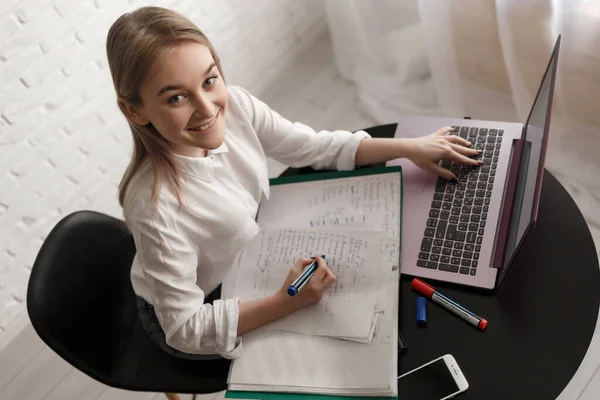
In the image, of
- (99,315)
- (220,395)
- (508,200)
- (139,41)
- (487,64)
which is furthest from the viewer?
(487,64)

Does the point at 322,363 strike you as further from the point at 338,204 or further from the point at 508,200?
the point at 508,200

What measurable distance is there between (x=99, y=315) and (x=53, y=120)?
74 cm

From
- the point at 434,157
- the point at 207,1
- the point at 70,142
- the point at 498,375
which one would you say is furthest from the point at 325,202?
the point at 207,1

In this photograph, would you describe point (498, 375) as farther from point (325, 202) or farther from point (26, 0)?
point (26, 0)

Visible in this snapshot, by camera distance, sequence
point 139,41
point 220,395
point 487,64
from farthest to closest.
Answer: point 487,64, point 220,395, point 139,41

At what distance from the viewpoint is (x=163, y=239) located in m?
0.94

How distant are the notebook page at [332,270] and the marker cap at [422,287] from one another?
0.07 metres

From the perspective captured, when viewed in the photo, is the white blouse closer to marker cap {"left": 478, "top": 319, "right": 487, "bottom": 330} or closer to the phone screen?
the phone screen

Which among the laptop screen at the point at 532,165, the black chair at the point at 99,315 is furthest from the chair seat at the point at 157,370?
the laptop screen at the point at 532,165

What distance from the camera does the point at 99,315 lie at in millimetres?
1166

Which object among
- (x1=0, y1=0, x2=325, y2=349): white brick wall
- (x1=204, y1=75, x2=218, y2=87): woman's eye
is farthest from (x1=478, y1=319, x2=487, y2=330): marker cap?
(x1=0, y1=0, x2=325, y2=349): white brick wall

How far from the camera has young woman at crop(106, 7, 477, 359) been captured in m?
0.86

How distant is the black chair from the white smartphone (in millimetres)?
361

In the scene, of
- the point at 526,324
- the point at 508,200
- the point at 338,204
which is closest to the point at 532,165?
the point at 508,200
